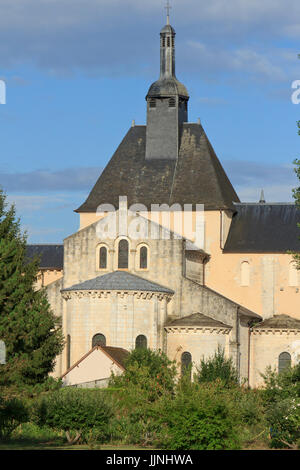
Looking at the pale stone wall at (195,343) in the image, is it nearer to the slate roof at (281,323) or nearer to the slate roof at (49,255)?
the slate roof at (281,323)

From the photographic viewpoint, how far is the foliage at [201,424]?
32156 millimetres

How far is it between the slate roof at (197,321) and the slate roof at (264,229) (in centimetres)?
905

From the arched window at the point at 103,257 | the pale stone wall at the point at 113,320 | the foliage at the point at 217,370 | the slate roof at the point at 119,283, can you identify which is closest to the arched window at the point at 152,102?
the arched window at the point at 103,257

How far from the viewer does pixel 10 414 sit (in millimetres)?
36281

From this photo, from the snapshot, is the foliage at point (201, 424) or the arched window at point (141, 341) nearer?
the foliage at point (201, 424)

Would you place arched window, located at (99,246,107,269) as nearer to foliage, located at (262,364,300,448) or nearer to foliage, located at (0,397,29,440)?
foliage, located at (262,364,300,448)

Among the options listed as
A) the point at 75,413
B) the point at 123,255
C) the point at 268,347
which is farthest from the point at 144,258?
Answer: the point at 75,413

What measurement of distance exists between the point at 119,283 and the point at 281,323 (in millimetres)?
11575

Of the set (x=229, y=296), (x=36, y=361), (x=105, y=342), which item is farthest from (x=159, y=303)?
(x=36, y=361)

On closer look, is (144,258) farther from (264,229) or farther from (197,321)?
(264,229)

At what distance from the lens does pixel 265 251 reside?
68500mm

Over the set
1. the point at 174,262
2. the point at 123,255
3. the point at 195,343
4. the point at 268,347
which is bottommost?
the point at 195,343
